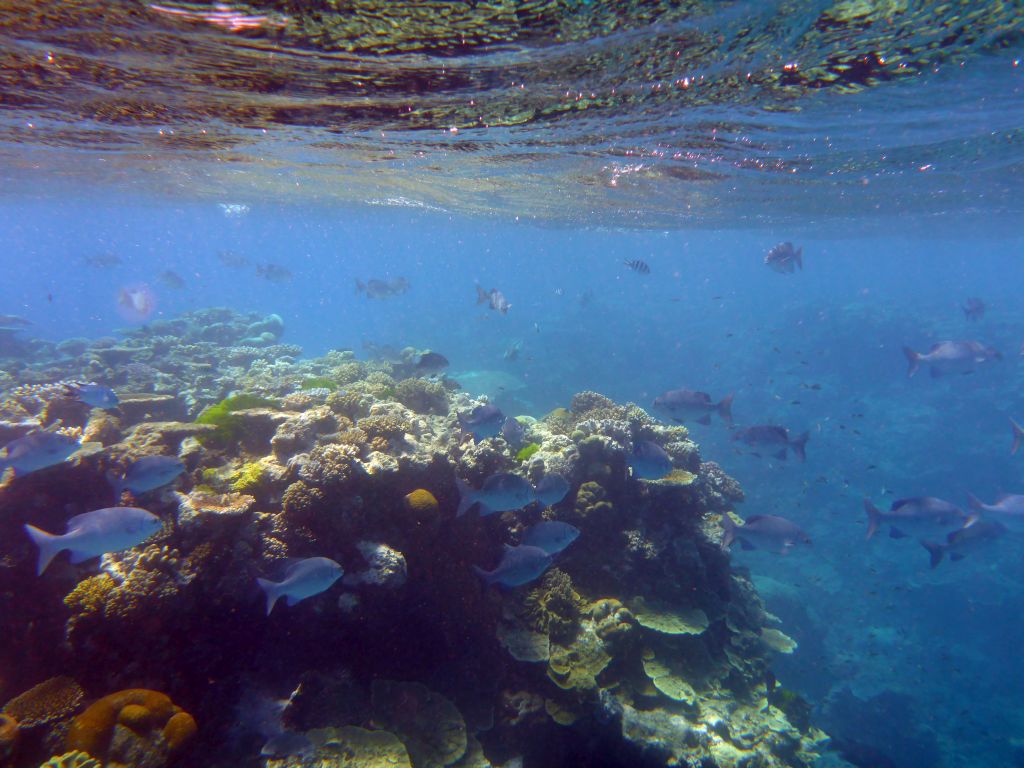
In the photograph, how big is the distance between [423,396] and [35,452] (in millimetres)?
6626

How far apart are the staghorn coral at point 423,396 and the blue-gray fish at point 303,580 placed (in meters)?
6.50

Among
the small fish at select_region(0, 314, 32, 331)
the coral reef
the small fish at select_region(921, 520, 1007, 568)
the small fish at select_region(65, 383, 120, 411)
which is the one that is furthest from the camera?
the small fish at select_region(0, 314, 32, 331)

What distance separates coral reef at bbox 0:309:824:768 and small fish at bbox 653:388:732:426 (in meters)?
1.18

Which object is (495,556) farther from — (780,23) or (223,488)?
(780,23)

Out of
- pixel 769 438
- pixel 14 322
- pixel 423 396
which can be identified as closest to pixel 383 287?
pixel 423 396

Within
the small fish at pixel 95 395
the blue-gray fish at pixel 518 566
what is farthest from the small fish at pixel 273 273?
the blue-gray fish at pixel 518 566

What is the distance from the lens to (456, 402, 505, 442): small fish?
744 centimetres

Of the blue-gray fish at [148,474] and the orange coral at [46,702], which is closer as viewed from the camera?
the orange coral at [46,702]

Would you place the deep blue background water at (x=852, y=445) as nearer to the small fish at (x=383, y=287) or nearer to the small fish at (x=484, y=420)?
the small fish at (x=383, y=287)

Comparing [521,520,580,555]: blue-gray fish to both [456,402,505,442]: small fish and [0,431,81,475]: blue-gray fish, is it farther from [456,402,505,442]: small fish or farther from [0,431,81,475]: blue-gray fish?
[0,431,81,475]: blue-gray fish

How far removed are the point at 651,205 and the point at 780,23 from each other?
2047 centimetres

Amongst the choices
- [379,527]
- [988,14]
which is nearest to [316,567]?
[379,527]

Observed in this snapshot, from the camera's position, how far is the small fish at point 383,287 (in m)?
21.7

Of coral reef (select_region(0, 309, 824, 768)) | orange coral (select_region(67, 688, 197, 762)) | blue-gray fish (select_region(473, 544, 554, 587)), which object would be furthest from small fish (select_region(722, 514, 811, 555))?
orange coral (select_region(67, 688, 197, 762))
